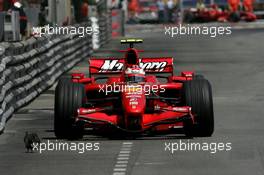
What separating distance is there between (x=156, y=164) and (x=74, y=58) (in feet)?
68.5

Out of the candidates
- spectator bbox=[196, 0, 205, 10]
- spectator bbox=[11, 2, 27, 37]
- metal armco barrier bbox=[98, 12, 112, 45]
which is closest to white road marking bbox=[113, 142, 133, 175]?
spectator bbox=[11, 2, 27, 37]

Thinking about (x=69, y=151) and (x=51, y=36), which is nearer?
(x=69, y=151)

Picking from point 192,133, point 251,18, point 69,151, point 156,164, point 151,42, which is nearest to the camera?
point 156,164

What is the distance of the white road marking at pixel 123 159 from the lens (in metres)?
12.3

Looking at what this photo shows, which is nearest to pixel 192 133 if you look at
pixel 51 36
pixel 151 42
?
pixel 51 36

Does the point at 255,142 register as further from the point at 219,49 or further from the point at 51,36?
the point at 219,49

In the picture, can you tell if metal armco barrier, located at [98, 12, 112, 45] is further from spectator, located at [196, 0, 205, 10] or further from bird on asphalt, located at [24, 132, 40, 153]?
bird on asphalt, located at [24, 132, 40, 153]

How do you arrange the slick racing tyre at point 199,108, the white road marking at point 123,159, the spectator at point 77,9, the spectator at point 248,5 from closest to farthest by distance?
the white road marking at point 123,159 → the slick racing tyre at point 199,108 → the spectator at point 77,9 → the spectator at point 248,5

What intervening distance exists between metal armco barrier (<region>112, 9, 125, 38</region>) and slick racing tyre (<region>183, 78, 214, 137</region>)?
136 feet

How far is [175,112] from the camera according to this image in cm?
1498

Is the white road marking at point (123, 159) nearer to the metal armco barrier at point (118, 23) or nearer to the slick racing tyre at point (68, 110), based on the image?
the slick racing tyre at point (68, 110)

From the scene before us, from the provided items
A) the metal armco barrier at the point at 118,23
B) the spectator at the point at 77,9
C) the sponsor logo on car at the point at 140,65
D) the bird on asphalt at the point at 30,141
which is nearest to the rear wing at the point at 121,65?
the sponsor logo on car at the point at 140,65

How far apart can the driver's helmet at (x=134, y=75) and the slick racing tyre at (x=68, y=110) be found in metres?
0.72

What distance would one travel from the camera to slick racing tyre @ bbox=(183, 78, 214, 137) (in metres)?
15.0
